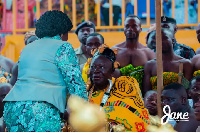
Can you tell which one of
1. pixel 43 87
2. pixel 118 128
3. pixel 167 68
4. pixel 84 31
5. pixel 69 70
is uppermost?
pixel 84 31

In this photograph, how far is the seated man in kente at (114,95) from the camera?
4633 millimetres

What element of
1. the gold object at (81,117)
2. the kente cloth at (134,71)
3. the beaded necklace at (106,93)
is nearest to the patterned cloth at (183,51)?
the kente cloth at (134,71)

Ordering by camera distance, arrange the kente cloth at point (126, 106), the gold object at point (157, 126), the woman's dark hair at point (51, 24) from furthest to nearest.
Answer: the kente cloth at point (126, 106), the gold object at point (157, 126), the woman's dark hair at point (51, 24)

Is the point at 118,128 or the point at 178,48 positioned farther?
the point at 178,48

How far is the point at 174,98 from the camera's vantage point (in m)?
4.83

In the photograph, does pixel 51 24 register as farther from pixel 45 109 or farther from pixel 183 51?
pixel 183 51

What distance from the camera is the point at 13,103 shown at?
390cm

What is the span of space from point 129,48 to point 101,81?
1600mm

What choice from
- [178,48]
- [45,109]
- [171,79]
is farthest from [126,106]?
[178,48]

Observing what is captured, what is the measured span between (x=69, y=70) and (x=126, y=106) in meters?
1.00

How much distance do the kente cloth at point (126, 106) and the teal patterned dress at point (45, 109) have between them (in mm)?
748

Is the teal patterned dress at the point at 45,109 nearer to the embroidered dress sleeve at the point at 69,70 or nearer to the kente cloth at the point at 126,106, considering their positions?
the embroidered dress sleeve at the point at 69,70

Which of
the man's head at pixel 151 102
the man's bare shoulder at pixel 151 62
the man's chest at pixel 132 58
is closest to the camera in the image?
the man's head at pixel 151 102

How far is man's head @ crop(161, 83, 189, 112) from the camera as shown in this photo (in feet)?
15.7
